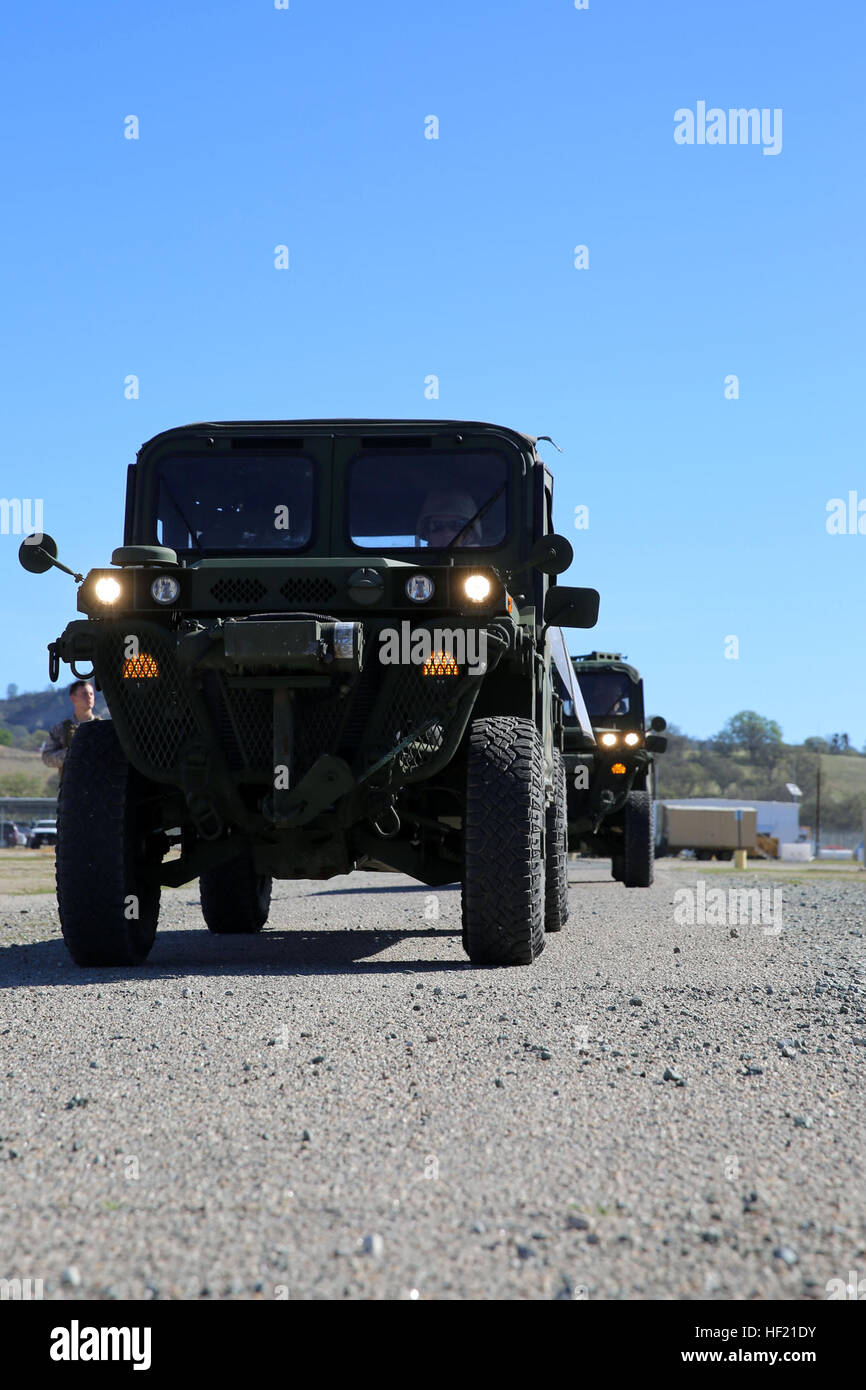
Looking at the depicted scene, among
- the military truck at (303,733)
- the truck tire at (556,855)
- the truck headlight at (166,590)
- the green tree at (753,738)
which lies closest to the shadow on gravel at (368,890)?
the truck tire at (556,855)

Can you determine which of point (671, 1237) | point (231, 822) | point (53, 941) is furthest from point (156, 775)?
point (671, 1237)

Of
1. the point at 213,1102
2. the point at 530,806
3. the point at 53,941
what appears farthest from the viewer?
the point at 53,941

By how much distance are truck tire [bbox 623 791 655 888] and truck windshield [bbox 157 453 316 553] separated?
10.6 m

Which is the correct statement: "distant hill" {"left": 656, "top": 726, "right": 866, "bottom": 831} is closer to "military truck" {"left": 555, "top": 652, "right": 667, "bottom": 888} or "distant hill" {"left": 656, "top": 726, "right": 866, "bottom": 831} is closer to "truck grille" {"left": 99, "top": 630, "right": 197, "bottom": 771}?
"military truck" {"left": 555, "top": 652, "right": 667, "bottom": 888}

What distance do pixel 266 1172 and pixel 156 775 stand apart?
4.17 metres

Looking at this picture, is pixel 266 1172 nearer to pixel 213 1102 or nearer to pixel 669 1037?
pixel 213 1102

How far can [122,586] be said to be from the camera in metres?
7.03

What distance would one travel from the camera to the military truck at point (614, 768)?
686 inches

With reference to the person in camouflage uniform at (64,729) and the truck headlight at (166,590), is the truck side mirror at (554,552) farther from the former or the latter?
the person in camouflage uniform at (64,729)

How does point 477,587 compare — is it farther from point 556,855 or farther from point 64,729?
point 64,729

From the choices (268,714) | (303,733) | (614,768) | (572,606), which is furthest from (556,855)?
(614,768)

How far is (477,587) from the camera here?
689cm

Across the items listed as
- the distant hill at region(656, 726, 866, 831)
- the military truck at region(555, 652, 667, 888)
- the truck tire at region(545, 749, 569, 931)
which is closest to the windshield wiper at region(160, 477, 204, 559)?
the truck tire at region(545, 749, 569, 931)

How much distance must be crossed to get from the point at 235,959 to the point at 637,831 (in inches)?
431
